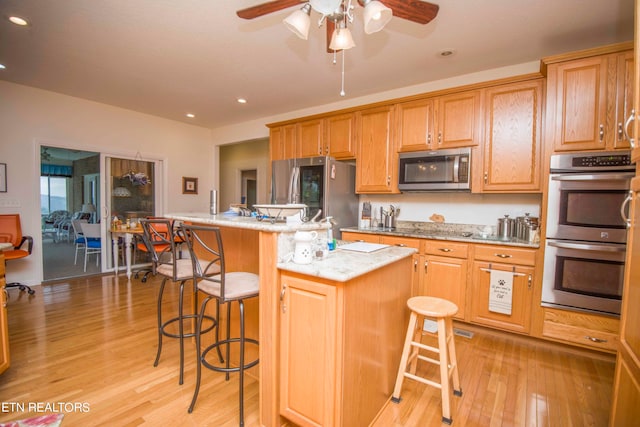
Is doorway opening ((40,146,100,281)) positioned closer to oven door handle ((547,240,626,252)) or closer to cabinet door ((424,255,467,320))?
→ cabinet door ((424,255,467,320))

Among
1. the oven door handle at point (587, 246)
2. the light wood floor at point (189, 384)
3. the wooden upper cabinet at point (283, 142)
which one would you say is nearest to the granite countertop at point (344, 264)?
the light wood floor at point (189, 384)

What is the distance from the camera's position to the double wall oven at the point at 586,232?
7.17 feet

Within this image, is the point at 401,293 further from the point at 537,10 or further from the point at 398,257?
the point at 537,10

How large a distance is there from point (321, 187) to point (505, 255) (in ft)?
6.69

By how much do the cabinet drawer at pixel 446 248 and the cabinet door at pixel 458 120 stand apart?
3.36 feet

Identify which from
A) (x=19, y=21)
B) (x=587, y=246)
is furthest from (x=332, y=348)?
(x=19, y=21)

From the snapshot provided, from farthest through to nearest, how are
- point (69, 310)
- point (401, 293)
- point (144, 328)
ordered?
1. point (69, 310)
2. point (144, 328)
3. point (401, 293)

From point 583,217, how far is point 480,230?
1.02 metres

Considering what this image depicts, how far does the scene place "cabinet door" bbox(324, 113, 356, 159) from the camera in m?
3.78

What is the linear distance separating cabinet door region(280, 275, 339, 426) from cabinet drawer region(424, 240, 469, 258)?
1.98 metres

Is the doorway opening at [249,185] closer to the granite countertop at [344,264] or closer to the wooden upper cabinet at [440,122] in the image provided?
the wooden upper cabinet at [440,122]

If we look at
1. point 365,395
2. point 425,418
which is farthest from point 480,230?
point 365,395

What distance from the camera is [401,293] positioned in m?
1.92

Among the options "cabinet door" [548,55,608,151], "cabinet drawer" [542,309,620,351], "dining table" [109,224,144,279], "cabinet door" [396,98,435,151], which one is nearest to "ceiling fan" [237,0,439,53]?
"cabinet door" [548,55,608,151]
